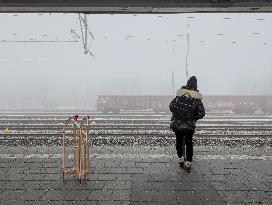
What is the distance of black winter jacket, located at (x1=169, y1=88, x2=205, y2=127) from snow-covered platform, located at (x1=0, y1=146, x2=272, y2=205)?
1.28 m

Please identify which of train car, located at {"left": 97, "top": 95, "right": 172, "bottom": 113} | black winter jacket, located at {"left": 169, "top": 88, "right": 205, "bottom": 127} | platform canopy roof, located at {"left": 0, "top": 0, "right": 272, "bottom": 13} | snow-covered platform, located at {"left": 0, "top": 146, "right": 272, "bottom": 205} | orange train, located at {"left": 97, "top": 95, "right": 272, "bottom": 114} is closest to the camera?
snow-covered platform, located at {"left": 0, "top": 146, "right": 272, "bottom": 205}

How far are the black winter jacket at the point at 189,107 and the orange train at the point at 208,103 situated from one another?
920 inches

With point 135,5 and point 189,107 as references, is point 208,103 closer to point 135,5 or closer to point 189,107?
point 189,107

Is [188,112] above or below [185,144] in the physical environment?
above

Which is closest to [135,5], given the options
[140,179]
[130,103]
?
[140,179]

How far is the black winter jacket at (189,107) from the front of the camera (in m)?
7.31

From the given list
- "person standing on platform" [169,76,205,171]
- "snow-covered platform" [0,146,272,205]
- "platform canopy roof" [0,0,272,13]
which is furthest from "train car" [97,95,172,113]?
"platform canopy roof" [0,0,272,13]

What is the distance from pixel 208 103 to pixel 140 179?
2607 centimetres

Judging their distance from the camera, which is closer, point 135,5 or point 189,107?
point 135,5

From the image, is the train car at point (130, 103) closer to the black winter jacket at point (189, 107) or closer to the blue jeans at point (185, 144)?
the blue jeans at point (185, 144)

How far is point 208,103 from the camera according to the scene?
31.9 m

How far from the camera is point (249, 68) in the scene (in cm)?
12925

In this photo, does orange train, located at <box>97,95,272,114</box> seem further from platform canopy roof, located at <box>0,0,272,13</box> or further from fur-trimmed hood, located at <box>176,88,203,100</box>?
platform canopy roof, located at <box>0,0,272,13</box>

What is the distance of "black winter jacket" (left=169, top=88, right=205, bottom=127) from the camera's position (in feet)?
24.0
